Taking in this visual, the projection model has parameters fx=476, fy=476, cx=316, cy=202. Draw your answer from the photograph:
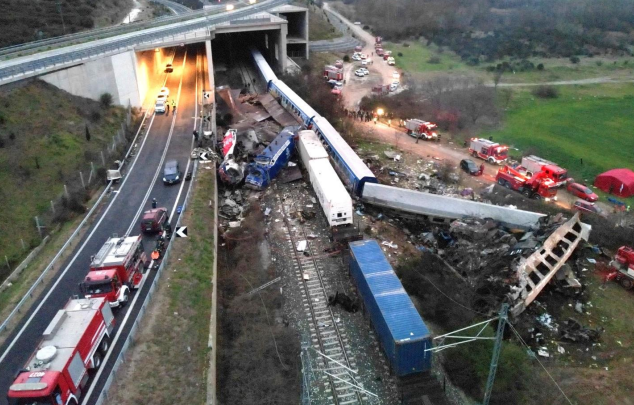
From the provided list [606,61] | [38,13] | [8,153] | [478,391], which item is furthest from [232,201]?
[606,61]

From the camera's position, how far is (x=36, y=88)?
123ft

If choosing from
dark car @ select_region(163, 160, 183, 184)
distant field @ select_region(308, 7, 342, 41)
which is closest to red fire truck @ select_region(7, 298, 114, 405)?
dark car @ select_region(163, 160, 183, 184)

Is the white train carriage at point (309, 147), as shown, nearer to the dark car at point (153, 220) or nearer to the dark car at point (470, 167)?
the dark car at point (153, 220)

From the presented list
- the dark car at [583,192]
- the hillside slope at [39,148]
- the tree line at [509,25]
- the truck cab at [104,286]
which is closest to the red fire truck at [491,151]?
the dark car at [583,192]

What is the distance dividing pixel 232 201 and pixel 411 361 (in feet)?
59.8

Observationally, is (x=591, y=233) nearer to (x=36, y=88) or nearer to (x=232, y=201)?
(x=232, y=201)

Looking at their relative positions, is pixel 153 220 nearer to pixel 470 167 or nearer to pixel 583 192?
pixel 470 167

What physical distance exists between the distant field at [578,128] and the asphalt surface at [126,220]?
30.3 m

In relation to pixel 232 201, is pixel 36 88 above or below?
above

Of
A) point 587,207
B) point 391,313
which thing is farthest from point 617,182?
point 391,313

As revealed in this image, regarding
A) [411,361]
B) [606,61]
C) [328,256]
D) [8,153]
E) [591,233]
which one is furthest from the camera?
[606,61]

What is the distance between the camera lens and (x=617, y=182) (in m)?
34.6

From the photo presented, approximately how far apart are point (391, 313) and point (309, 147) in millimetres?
17544

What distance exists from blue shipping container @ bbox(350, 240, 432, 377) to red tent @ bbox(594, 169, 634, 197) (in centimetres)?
2221
